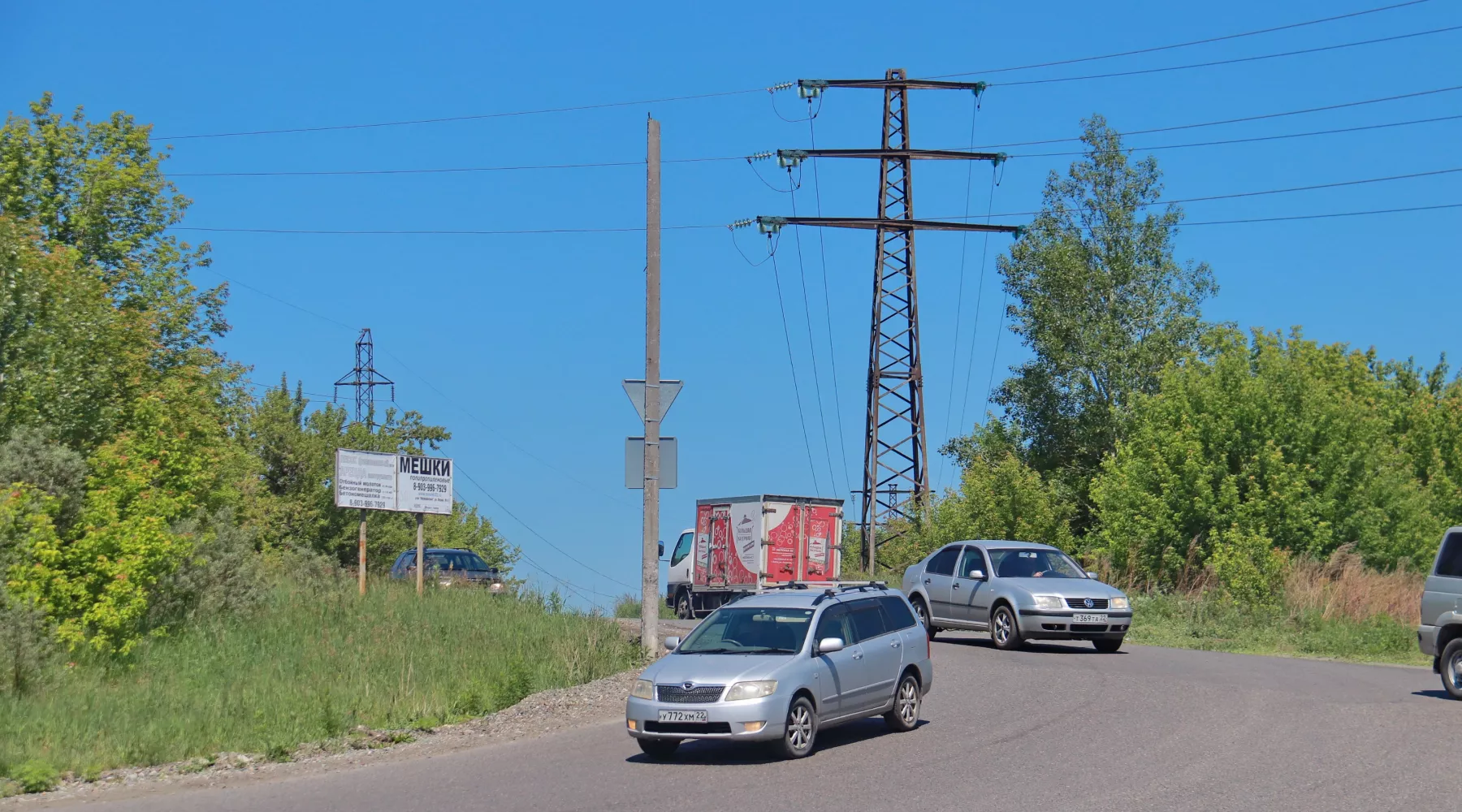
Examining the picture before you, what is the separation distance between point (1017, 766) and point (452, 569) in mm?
25675

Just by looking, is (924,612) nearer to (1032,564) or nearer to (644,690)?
(1032,564)

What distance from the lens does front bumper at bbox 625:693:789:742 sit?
39.5 feet

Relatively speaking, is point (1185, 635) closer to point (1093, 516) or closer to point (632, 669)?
point (632, 669)

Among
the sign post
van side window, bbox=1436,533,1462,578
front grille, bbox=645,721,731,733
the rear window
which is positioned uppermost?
the sign post

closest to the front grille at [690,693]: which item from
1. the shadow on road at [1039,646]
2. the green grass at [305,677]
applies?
the green grass at [305,677]

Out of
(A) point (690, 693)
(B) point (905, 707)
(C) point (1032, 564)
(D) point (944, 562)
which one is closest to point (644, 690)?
(A) point (690, 693)

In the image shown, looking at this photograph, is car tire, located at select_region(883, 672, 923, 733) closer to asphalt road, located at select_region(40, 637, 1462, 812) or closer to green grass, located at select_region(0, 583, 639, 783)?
asphalt road, located at select_region(40, 637, 1462, 812)

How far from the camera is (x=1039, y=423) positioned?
190 feet

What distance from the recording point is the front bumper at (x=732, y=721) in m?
12.0

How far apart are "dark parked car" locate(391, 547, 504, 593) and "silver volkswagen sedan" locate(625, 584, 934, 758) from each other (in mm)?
18472

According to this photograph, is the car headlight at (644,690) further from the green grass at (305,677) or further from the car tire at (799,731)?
the green grass at (305,677)

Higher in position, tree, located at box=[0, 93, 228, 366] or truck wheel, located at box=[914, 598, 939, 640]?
tree, located at box=[0, 93, 228, 366]

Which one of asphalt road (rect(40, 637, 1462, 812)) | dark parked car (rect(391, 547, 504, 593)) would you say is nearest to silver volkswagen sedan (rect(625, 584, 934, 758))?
asphalt road (rect(40, 637, 1462, 812))

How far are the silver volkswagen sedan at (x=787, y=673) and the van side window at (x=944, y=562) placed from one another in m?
9.61
